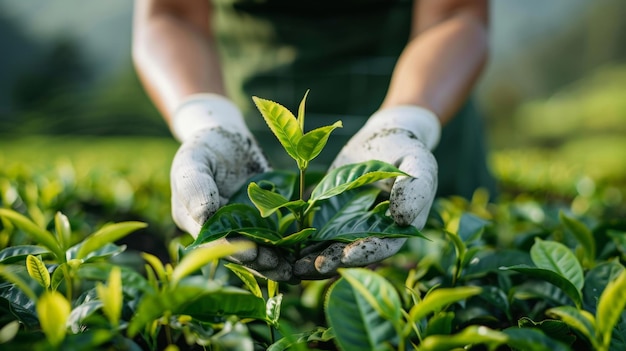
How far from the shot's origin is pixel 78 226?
49.6 inches

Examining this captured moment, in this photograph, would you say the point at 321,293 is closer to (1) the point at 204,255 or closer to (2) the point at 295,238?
(2) the point at 295,238

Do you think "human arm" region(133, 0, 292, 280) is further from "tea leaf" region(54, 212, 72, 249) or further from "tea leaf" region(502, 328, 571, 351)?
"tea leaf" region(502, 328, 571, 351)

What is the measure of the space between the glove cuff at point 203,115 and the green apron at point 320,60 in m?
0.77

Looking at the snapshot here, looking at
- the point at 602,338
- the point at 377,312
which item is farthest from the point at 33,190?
the point at 602,338

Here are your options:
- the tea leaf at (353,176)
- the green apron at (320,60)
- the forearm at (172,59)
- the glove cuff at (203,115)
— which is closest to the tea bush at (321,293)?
the tea leaf at (353,176)

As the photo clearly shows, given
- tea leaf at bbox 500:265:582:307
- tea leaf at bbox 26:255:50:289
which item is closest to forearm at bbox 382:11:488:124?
tea leaf at bbox 500:265:582:307

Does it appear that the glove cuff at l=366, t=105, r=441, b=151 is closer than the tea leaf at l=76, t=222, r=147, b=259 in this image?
No

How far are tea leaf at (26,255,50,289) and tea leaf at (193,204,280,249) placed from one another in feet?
0.65

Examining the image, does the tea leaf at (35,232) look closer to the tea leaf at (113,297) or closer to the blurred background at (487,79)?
the tea leaf at (113,297)

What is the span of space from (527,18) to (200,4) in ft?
23.7

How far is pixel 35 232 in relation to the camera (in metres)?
0.82

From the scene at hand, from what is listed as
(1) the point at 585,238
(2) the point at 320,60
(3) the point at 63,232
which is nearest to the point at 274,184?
(3) the point at 63,232

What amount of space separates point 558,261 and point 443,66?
0.71 m

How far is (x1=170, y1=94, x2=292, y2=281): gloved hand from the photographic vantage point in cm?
88
